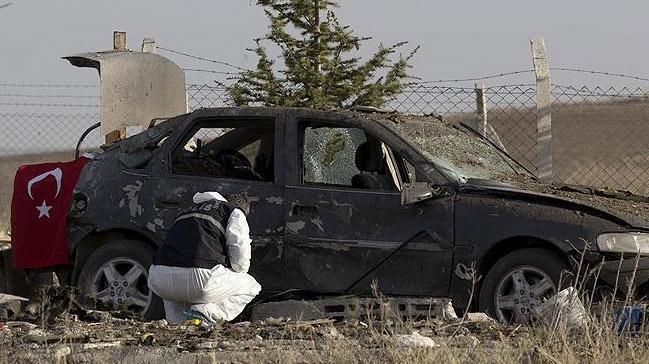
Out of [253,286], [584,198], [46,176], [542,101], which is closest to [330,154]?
[253,286]

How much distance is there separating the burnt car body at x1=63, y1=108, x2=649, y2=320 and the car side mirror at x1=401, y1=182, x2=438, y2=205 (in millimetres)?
12

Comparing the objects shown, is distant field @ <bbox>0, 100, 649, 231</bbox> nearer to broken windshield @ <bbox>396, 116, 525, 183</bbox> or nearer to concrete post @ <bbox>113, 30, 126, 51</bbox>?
concrete post @ <bbox>113, 30, 126, 51</bbox>

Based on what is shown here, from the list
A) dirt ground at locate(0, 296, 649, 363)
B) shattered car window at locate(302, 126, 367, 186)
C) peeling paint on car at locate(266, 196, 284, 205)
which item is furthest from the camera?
shattered car window at locate(302, 126, 367, 186)

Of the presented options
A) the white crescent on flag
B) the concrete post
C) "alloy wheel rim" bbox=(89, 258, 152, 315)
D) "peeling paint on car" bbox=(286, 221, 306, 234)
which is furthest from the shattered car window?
the concrete post

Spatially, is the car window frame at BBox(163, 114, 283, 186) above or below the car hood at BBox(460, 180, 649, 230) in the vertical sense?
above

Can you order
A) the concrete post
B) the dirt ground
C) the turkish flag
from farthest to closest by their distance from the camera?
1. the concrete post
2. the turkish flag
3. the dirt ground

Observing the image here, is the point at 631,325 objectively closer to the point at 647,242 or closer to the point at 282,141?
the point at 647,242

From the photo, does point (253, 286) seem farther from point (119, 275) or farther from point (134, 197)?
point (134, 197)

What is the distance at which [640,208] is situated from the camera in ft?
32.9

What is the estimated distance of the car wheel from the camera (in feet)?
31.4

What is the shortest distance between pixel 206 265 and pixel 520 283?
6.57ft

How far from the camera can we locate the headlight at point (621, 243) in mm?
9484

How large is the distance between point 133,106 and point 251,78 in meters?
2.01

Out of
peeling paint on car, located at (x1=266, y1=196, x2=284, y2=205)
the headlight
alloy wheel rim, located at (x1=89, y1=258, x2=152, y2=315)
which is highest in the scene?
peeling paint on car, located at (x1=266, y1=196, x2=284, y2=205)
